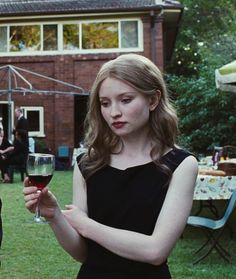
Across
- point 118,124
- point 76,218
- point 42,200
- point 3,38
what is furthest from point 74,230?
point 3,38

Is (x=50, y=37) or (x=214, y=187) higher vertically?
(x=50, y=37)

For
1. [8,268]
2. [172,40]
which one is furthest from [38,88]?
[8,268]

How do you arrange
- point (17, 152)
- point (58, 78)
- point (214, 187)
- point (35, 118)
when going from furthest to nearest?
point (35, 118), point (58, 78), point (17, 152), point (214, 187)

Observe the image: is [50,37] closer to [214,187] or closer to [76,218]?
[214,187]

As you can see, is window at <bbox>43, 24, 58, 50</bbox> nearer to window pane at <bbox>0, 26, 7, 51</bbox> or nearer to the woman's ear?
window pane at <bbox>0, 26, 7, 51</bbox>

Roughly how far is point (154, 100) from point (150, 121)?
0.26 ft

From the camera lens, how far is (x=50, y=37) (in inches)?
827

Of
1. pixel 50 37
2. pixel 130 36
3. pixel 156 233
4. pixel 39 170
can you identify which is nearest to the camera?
pixel 156 233

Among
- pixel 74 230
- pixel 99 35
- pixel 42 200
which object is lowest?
pixel 74 230

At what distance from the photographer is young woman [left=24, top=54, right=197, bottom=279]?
173 centimetres

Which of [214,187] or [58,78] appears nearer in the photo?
[214,187]

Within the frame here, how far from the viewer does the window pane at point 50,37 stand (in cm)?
2091

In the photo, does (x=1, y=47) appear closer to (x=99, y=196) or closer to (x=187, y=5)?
(x=187, y=5)

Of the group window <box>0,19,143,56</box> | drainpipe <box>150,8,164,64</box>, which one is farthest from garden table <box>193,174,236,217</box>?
window <box>0,19,143,56</box>
